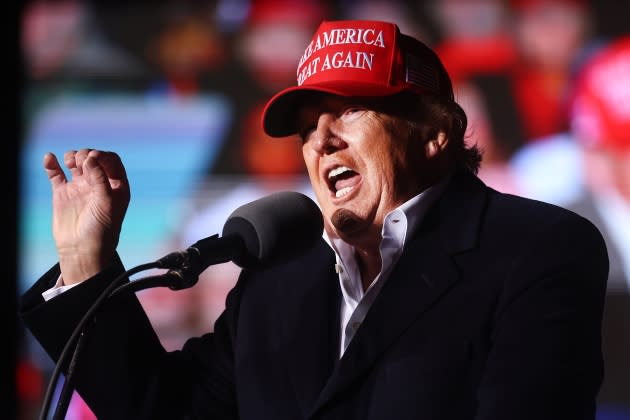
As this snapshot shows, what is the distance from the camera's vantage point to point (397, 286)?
1.53 m

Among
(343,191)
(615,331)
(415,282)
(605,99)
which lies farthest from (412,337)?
(605,99)

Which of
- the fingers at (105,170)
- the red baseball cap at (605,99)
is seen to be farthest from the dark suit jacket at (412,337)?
the red baseball cap at (605,99)

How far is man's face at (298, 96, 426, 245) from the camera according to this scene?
1.67 m

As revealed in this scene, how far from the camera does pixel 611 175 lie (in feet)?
11.2

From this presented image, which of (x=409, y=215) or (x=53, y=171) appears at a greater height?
(x=53, y=171)

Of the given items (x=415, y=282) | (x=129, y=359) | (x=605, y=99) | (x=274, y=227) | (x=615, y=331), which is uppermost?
(x=605, y=99)

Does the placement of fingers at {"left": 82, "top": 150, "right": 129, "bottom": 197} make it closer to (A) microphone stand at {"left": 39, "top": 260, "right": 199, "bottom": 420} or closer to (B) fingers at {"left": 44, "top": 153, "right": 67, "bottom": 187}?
(B) fingers at {"left": 44, "top": 153, "right": 67, "bottom": 187}

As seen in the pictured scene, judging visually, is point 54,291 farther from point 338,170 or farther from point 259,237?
point 338,170

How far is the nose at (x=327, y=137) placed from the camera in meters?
1.68

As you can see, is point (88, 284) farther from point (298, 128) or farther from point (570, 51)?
point (570, 51)

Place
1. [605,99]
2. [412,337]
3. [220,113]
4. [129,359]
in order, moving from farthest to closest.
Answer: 1. [220,113]
2. [605,99]
3. [129,359]
4. [412,337]

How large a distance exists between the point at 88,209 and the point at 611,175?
2425mm

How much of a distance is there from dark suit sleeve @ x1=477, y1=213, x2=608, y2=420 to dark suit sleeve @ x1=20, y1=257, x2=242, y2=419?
58cm

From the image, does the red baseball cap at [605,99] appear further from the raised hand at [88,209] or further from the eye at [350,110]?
the raised hand at [88,209]
